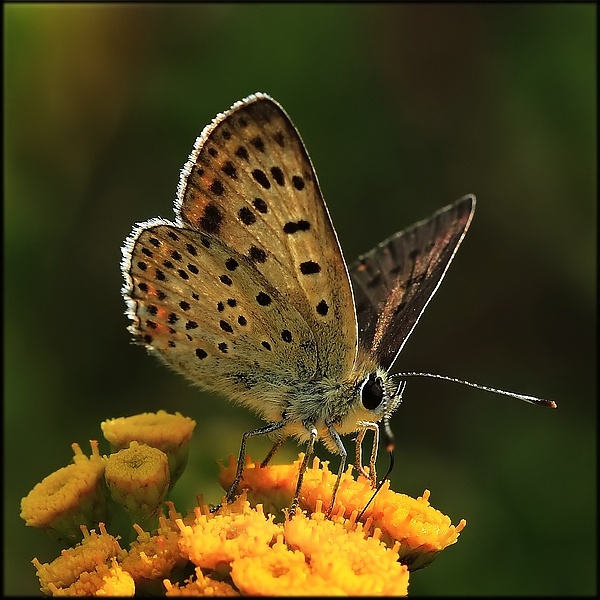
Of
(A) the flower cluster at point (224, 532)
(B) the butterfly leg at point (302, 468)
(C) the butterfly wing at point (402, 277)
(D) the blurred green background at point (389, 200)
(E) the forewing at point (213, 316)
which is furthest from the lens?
(D) the blurred green background at point (389, 200)

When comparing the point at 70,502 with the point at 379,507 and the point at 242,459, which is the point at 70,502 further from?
the point at 379,507

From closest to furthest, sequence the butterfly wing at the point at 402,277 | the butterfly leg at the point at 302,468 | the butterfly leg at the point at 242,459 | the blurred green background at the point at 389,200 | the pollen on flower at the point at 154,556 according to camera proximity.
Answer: the pollen on flower at the point at 154,556 → the butterfly leg at the point at 302,468 → the butterfly leg at the point at 242,459 → the butterfly wing at the point at 402,277 → the blurred green background at the point at 389,200

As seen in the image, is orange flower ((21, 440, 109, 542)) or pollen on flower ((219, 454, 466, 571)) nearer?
pollen on flower ((219, 454, 466, 571))

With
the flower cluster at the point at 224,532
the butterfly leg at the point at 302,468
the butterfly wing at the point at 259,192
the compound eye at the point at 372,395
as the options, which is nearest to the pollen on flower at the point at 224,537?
the flower cluster at the point at 224,532

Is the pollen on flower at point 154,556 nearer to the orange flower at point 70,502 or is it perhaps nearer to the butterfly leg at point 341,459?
the orange flower at point 70,502

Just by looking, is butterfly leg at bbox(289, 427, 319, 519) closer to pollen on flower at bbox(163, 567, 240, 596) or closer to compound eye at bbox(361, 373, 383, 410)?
compound eye at bbox(361, 373, 383, 410)

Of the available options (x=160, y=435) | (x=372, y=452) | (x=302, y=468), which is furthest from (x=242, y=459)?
(x=372, y=452)

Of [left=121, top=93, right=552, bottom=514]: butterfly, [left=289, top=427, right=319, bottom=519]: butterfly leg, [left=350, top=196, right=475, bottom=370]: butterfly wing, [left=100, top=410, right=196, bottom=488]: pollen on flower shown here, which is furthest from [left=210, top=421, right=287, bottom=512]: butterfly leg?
[left=350, top=196, right=475, bottom=370]: butterfly wing

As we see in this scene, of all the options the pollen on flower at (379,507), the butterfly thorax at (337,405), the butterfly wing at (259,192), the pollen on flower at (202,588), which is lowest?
the pollen on flower at (202,588)
